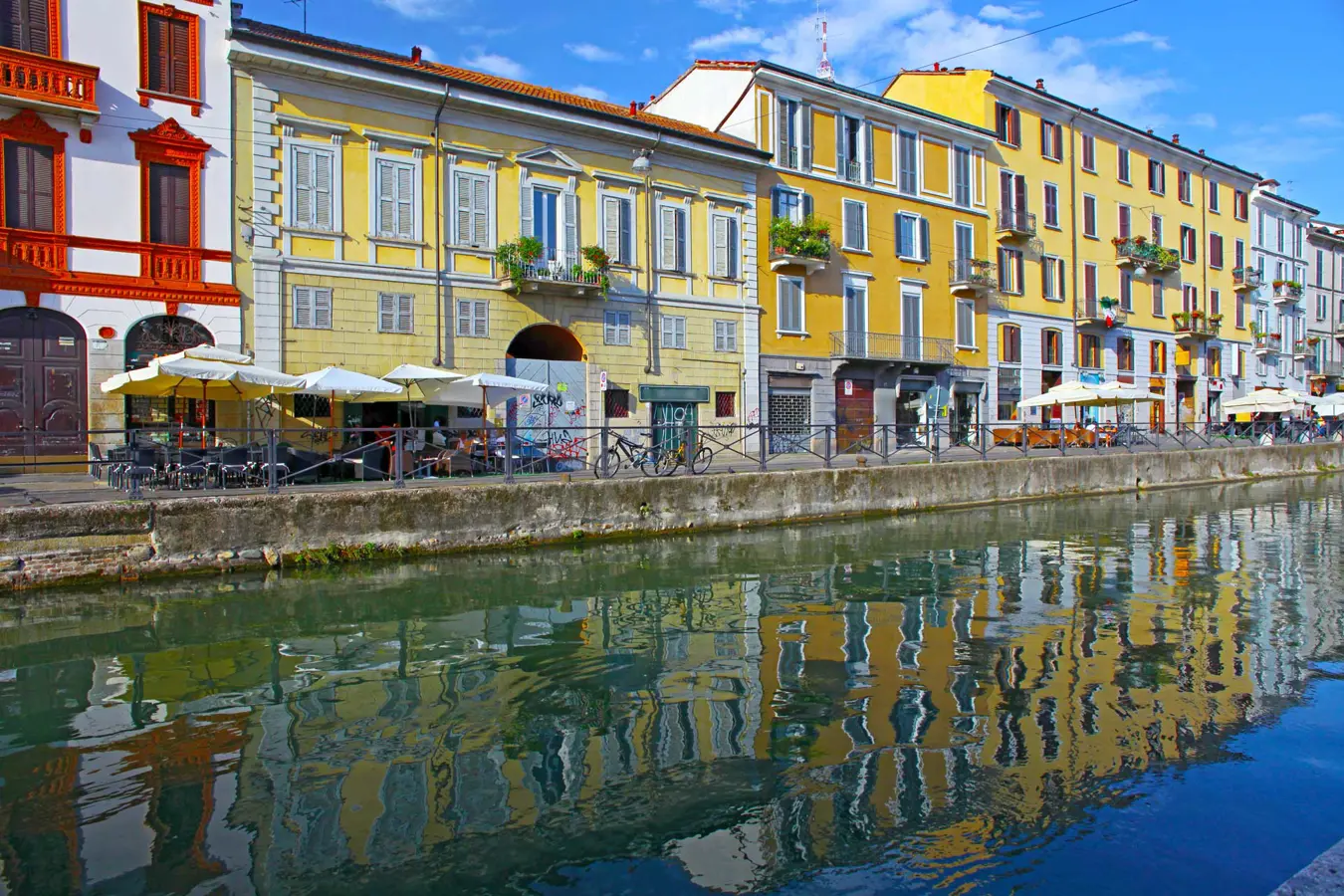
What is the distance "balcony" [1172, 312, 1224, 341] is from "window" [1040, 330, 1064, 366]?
8465mm

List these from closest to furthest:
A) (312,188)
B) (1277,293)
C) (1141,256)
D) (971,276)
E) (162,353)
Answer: (162,353)
(312,188)
(971,276)
(1141,256)
(1277,293)

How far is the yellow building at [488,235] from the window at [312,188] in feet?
0.09

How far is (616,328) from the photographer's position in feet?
71.4

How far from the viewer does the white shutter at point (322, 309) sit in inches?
696

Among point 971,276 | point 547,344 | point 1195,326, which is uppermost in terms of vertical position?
point 971,276

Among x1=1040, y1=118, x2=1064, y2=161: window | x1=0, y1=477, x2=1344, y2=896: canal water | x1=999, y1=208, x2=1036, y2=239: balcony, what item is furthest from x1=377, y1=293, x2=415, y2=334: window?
x1=1040, y1=118, x2=1064, y2=161: window

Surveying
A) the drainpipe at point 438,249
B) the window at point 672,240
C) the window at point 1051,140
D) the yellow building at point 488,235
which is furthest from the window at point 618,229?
the window at point 1051,140

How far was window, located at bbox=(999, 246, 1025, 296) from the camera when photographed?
31.4 m

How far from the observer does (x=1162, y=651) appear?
701cm

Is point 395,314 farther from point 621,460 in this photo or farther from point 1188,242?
point 1188,242

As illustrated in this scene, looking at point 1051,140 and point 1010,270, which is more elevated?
point 1051,140

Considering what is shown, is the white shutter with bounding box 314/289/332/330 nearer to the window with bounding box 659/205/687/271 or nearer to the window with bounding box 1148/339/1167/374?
the window with bounding box 659/205/687/271

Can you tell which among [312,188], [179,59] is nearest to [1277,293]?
[312,188]

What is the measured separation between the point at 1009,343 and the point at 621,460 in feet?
A: 67.6
